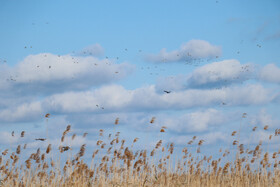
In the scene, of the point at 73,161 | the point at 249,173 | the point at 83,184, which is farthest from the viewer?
the point at 249,173

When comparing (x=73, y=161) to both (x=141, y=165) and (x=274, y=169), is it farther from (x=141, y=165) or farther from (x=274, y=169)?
(x=274, y=169)

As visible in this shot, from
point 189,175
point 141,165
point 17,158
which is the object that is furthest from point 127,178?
point 17,158

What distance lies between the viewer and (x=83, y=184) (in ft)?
29.4

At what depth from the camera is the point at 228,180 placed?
36.4 ft

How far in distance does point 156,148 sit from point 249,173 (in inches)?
152

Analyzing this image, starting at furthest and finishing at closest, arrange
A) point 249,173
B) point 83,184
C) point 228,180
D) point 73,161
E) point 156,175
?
point 249,173
point 228,180
point 156,175
point 73,161
point 83,184

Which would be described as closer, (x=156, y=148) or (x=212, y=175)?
(x=156, y=148)

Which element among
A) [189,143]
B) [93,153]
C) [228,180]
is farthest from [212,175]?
[93,153]

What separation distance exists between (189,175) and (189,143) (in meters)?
1.04

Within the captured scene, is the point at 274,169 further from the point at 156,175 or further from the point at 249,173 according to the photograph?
the point at 156,175

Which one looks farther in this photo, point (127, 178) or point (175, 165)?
point (175, 165)

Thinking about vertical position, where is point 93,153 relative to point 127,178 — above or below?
above

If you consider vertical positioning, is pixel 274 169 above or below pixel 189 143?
below

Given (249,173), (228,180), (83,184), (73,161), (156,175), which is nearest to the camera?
(83,184)
